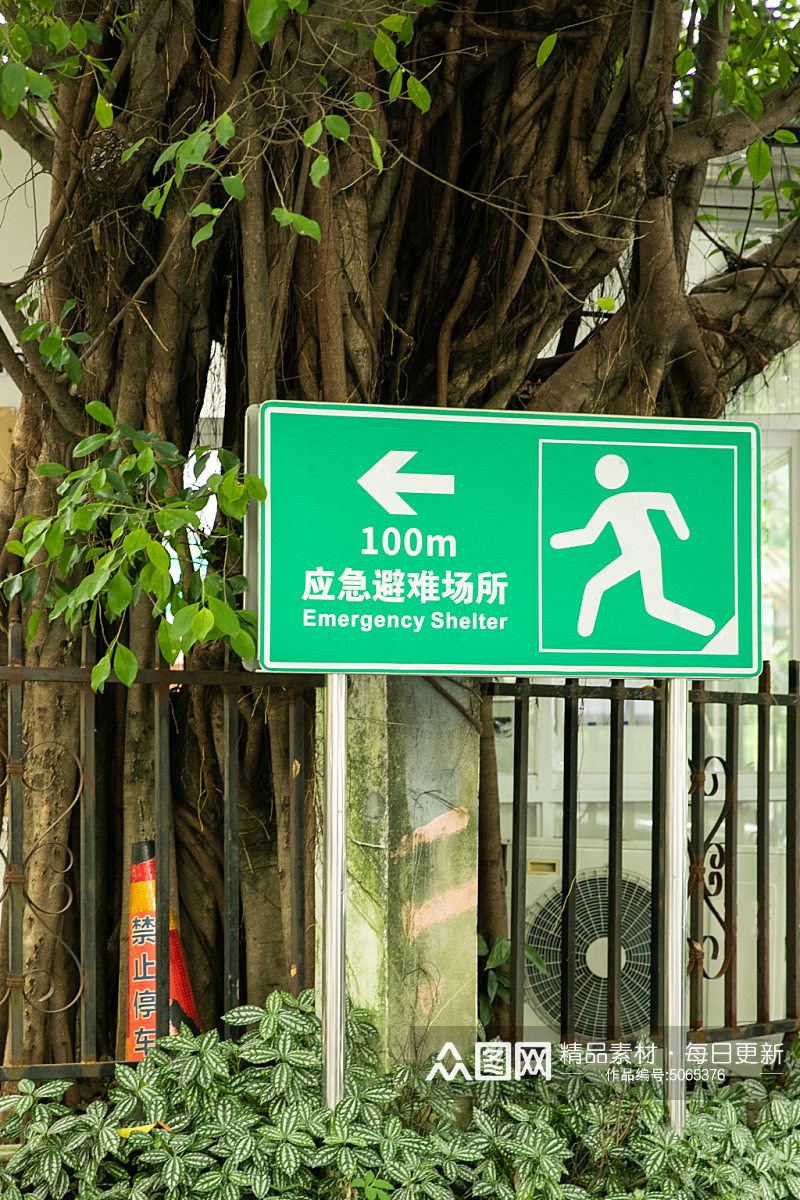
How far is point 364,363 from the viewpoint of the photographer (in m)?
2.50

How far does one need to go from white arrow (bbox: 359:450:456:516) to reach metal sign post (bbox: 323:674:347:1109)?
504 mm

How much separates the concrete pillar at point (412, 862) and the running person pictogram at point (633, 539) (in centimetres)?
55

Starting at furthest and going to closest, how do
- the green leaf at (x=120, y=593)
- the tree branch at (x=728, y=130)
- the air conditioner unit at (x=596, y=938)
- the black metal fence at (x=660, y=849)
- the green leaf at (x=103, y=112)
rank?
1. the air conditioner unit at (x=596, y=938)
2. the black metal fence at (x=660, y=849)
3. the tree branch at (x=728, y=130)
4. the green leaf at (x=103, y=112)
5. the green leaf at (x=120, y=593)

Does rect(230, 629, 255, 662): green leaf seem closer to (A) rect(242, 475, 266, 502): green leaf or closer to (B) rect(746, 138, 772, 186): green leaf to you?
(A) rect(242, 475, 266, 502): green leaf

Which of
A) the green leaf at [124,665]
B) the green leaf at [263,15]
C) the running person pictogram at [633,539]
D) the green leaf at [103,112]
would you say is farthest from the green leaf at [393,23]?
the green leaf at [124,665]

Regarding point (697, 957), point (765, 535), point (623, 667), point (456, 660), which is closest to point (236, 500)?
point (456, 660)

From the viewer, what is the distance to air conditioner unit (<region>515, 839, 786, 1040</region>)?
150 inches

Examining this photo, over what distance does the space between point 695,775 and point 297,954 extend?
47.4 inches

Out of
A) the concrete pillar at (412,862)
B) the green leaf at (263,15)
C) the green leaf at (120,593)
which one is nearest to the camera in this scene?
the green leaf at (263,15)

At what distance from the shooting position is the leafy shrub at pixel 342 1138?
2.08 metres

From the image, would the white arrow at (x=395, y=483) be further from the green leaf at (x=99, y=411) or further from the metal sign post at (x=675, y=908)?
the metal sign post at (x=675, y=908)

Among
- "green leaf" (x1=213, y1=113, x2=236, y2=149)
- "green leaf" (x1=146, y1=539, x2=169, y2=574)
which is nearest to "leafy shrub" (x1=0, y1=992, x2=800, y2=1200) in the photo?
"green leaf" (x1=146, y1=539, x2=169, y2=574)

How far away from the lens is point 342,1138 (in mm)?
2055

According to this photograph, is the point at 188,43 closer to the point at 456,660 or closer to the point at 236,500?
the point at 236,500
